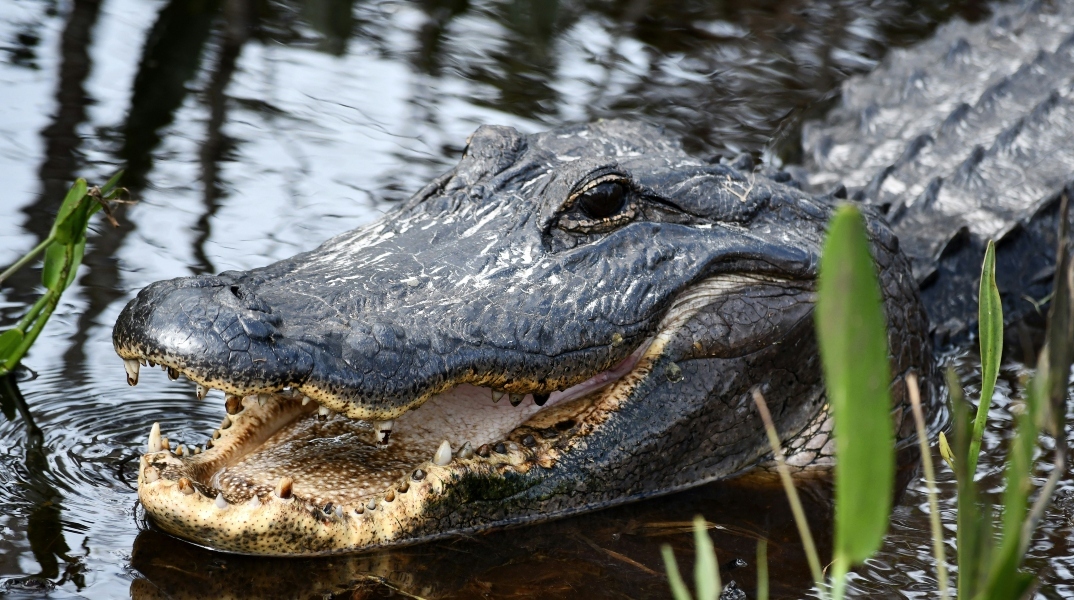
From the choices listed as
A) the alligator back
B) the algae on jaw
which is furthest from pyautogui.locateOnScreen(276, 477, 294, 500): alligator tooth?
the alligator back

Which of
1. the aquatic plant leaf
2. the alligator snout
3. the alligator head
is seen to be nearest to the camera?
the aquatic plant leaf

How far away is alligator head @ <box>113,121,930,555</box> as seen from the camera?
2.57 metres

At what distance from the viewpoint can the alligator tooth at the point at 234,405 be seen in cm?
298

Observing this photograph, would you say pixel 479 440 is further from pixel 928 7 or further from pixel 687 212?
pixel 928 7

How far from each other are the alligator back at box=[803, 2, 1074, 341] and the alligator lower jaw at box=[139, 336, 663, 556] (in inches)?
65.6

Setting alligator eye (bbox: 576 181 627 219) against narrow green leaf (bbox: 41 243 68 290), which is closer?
alligator eye (bbox: 576 181 627 219)

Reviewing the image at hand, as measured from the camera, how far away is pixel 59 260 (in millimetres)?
3324

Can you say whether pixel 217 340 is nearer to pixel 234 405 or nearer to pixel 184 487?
pixel 184 487

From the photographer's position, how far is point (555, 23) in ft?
24.5

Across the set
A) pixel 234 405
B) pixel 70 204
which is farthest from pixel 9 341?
pixel 234 405

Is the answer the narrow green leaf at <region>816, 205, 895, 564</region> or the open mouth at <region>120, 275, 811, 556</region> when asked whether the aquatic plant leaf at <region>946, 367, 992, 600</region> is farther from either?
the open mouth at <region>120, 275, 811, 556</region>

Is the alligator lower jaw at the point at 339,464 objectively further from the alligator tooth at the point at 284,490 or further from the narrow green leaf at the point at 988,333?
the narrow green leaf at the point at 988,333

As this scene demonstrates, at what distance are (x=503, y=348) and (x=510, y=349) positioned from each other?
2 cm

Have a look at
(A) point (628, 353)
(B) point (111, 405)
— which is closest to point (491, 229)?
(A) point (628, 353)
